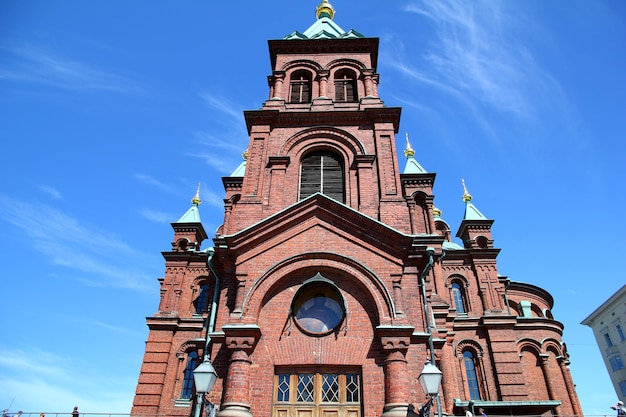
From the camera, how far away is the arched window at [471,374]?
22438 mm

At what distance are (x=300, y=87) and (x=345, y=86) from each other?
75.2 inches

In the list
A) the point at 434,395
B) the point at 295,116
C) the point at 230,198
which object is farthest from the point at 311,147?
the point at 230,198

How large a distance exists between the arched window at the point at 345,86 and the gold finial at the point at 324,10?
367 inches

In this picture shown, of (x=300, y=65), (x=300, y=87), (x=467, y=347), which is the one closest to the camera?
(x=300, y=87)

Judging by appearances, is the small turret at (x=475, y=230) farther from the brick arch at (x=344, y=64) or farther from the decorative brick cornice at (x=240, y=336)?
the decorative brick cornice at (x=240, y=336)

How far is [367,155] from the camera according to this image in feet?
49.4

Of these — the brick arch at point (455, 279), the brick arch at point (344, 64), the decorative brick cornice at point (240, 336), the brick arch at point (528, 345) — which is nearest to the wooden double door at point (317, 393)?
the decorative brick cornice at point (240, 336)

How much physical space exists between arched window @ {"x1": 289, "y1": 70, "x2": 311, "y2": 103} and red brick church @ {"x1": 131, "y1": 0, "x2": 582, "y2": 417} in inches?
2.6

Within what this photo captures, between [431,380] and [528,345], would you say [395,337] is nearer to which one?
[431,380]

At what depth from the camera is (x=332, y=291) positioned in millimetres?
11820

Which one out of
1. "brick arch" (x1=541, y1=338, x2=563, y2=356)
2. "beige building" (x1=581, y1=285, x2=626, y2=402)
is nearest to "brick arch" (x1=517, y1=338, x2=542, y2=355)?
"brick arch" (x1=541, y1=338, x2=563, y2=356)

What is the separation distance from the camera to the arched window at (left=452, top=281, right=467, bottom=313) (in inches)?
989

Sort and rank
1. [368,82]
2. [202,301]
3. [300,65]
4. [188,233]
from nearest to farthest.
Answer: [368,82] → [300,65] → [202,301] → [188,233]

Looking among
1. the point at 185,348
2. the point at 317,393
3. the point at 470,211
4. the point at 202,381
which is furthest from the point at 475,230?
the point at 202,381
